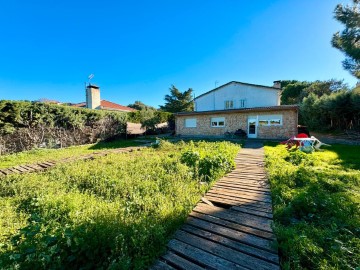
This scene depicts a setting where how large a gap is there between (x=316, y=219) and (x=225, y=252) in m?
1.87

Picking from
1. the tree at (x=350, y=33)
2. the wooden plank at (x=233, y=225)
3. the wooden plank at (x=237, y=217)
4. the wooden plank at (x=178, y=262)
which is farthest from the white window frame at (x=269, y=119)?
the wooden plank at (x=178, y=262)

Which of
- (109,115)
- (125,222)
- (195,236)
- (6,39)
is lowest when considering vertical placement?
(195,236)

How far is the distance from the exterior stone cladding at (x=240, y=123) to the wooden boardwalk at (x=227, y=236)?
13.3m

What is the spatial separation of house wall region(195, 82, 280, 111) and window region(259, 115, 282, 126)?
493 cm

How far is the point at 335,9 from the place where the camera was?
48.0ft

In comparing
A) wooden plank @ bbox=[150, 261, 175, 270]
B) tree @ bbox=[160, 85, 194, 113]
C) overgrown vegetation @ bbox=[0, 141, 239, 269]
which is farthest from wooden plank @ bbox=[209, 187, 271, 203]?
tree @ bbox=[160, 85, 194, 113]

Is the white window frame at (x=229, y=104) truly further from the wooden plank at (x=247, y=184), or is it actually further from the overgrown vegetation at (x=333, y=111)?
the wooden plank at (x=247, y=184)

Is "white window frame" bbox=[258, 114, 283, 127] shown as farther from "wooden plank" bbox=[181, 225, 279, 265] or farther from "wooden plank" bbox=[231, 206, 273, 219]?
"wooden plank" bbox=[181, 225, 279, 265]

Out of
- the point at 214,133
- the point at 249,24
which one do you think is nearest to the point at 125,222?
the point at 249,24

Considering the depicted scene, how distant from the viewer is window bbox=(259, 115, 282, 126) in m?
15.5

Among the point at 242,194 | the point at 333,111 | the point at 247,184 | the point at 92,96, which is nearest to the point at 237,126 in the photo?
the point at 333,111

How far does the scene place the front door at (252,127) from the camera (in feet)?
54.5

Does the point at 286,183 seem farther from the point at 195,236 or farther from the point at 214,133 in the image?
the point at 214,133

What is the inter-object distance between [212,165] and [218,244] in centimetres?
338
